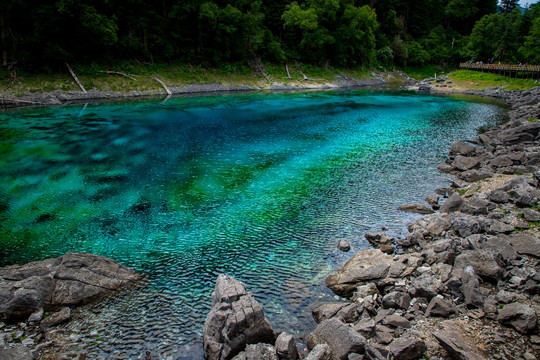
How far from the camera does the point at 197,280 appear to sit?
412 inches

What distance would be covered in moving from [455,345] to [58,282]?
33.8 ft

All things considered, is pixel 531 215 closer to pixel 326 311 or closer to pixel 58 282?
pixel 326 311

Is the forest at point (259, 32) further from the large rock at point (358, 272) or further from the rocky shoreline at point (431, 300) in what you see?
the rocky shoreline at point (431, 300)

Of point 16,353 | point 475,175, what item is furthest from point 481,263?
point 16,353

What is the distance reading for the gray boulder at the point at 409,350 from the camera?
6684 millimetres

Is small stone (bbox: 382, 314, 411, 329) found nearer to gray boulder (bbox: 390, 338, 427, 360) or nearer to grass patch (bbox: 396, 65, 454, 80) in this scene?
gray boulder (bbox: 390, 338, 427, 360)

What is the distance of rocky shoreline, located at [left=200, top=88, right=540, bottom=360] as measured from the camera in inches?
275

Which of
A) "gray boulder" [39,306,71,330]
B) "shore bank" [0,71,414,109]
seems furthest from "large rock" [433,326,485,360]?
"shore bank" [0,71,414,109]

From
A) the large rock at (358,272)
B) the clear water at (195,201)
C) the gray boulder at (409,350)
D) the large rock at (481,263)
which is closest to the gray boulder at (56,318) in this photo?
the clear water at (195,201)

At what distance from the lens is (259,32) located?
62.0 metres

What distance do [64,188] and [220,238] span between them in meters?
10.3

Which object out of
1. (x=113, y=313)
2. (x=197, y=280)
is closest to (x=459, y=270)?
(x=197, y=280)

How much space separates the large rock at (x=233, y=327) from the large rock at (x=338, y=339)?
1.07m

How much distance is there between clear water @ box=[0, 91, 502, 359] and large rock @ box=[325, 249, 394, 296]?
1.44ft
